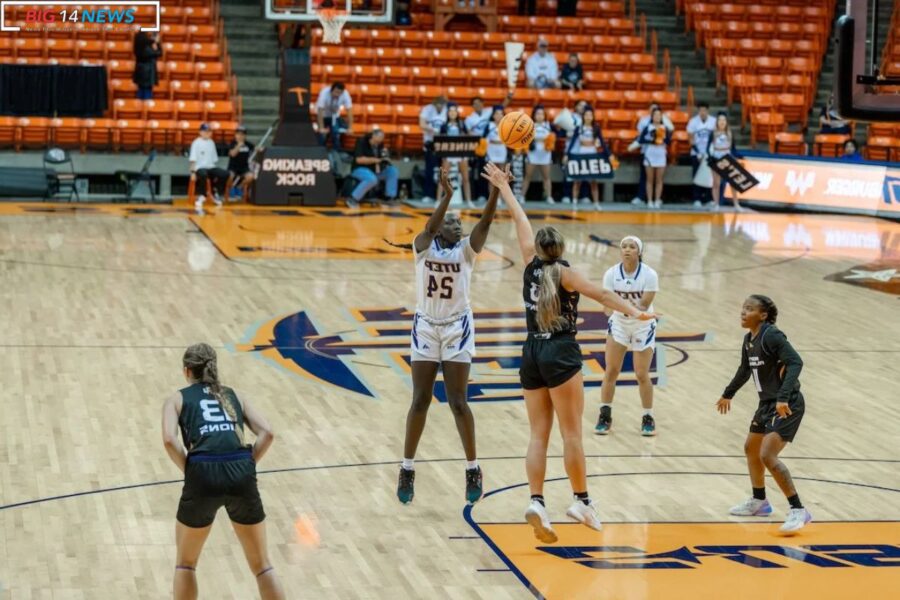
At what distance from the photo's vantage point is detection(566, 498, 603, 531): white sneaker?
920 cm

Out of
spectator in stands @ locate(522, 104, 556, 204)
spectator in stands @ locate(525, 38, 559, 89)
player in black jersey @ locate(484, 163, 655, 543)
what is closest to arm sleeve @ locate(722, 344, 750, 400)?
player in black jersey @ locate(484, 163, 655, 543)

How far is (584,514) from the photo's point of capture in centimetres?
922

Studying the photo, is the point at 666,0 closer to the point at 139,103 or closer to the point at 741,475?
the point at 139,103

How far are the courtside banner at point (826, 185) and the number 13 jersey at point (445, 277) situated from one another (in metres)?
18.9

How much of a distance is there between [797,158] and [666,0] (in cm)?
834

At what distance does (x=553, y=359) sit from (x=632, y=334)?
3.18 m

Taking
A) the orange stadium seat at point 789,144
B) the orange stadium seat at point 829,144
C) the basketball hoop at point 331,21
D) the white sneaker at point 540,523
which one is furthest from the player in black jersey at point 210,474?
the orange stadium seat at point 789,144

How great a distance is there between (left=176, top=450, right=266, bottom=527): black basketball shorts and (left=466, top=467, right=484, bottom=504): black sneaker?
283 centimetres

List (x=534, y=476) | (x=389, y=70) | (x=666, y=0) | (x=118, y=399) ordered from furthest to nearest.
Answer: (x=666, y=0) < (x=389, y=70) < (x=118, y=399) < (x=534, y=476)

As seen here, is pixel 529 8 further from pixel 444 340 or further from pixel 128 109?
pixel 444 340

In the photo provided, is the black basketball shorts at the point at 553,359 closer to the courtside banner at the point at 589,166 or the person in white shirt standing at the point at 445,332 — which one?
the person in white shirt standing at the point at 445,332

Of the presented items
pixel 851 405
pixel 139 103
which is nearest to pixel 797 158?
pixel 139 103

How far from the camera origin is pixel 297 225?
960 inches

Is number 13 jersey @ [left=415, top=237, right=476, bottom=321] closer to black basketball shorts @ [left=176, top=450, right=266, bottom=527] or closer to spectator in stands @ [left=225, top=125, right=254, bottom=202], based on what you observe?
black basketball shorts @ [left=176, top=450, right=266, bottom=527]
